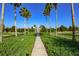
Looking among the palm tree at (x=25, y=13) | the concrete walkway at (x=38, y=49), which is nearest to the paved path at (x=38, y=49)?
the concrete walkway at (x=38, y=49)

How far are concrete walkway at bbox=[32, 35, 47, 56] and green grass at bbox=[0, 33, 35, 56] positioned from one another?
0.23ft

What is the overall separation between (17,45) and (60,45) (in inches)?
29.1

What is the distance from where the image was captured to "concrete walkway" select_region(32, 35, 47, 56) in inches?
181

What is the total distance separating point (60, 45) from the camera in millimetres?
4723

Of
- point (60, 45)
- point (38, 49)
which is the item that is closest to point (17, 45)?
point (38, 49)

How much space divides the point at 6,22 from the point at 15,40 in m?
0.35

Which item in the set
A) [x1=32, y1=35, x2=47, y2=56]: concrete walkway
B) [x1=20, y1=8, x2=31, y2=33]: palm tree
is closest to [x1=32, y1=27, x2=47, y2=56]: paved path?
[x1=32, y1=35, x2=47, y2=56]: concrete walkway

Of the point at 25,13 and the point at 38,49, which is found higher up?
the point at 25,13

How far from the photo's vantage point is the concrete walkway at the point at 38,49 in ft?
15.1

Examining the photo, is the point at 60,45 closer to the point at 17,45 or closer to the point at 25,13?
the point at 17,45

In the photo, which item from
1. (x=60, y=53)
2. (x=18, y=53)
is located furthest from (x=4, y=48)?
(x=60, y=53)

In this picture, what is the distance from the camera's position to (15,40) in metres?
4.82

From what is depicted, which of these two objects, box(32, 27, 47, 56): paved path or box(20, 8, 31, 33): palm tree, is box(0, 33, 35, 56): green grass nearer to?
box(32, 27, 47, 56): paved path

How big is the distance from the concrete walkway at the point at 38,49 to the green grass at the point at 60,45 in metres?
0.07
